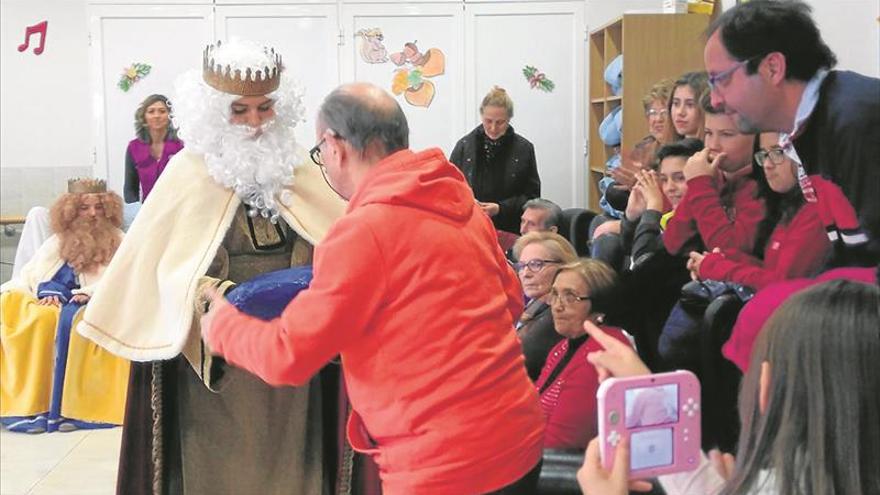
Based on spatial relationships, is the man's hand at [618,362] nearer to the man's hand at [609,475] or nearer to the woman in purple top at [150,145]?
the man's hand at [609,475]

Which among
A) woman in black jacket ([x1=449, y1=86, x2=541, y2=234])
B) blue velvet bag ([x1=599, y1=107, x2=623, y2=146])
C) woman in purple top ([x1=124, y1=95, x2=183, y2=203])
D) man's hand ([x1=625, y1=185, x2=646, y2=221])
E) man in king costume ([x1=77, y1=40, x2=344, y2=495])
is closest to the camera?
man in king costume ([x1=77, y1=40, x2=344, y2=495])

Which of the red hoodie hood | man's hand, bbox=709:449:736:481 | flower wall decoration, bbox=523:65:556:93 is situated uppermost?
flower wall decoration, bbox=523:65:556:93

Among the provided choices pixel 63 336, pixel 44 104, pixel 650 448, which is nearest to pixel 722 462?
pixel 650 448

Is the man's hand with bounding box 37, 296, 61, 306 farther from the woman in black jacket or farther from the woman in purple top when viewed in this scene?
the woman in black jacket

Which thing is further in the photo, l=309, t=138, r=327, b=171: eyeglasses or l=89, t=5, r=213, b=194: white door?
l=89, t=5, r=213, b=194: white door

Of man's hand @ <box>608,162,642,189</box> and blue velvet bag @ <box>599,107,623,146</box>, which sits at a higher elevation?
blue velvet bag @ <box>599,107,623,146</box>

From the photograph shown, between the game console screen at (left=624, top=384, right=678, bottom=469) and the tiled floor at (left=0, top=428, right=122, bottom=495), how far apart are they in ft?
10.2

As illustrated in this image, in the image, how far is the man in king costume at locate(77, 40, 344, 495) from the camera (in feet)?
8.18

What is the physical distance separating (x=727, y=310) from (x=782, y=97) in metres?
0.55

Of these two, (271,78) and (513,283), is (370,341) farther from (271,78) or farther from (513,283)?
(271,78)

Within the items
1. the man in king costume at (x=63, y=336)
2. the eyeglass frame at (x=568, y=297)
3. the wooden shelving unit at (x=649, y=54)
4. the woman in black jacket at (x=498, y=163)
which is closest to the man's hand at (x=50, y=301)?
the man in king costume at (x=63, y=336)

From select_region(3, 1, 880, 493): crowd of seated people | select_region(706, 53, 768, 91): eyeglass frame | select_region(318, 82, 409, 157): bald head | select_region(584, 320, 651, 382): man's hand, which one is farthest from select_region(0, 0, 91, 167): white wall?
select_region(584, 320, 651, 382): man's hand

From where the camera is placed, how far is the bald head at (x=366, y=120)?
1.79 meters

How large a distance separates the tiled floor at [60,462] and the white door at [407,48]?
320 centimetres
